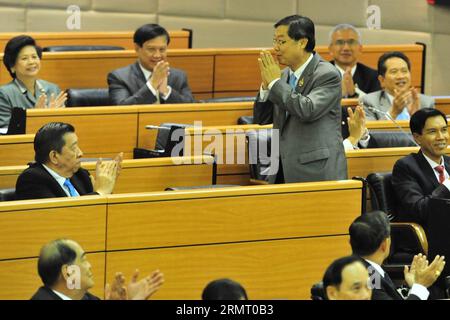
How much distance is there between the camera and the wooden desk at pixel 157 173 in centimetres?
577

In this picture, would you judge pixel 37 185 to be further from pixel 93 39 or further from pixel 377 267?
pixel 93 39

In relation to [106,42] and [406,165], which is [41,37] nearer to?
[106,42]

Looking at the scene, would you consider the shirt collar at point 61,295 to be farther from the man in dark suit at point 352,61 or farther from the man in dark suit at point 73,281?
the man in dark suit at point 352,61

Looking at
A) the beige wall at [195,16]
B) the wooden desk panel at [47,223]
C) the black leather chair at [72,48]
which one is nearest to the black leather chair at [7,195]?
the wooden desk panel at [47,223]

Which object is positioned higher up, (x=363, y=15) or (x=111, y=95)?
(x=363, y=15)

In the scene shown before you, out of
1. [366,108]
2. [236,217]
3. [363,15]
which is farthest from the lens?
[363,15]

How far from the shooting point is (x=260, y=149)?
6.15 meters

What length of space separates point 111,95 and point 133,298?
11.8ft

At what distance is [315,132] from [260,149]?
0.74 m

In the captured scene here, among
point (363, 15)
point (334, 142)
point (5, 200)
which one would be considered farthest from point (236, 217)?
point (363, 15)

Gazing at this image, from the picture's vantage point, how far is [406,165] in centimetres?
585

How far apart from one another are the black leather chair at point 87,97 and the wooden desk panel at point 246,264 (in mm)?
2697

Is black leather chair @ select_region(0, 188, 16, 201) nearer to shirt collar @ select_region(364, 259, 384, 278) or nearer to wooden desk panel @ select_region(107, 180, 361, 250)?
wooden desk panel @ select_region(107, 180, 361, 250)
